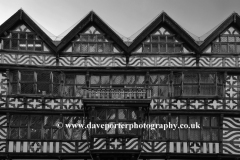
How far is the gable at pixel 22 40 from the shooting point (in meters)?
32.1

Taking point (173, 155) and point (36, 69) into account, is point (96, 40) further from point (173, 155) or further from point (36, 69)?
point (173, 155)

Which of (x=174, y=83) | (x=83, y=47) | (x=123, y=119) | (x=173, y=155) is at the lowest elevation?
(x=173, y=155)

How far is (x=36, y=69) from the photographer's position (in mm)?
31578

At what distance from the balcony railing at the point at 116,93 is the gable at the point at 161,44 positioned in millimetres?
2896

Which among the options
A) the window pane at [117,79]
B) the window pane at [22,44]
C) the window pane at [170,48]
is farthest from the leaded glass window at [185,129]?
the window pane at [22,44]

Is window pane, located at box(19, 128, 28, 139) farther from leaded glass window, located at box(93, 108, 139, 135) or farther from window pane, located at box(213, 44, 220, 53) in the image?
window pane, located at box(213, 44, 220, 53)

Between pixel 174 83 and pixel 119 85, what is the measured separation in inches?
122

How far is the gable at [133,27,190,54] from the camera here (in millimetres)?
32156

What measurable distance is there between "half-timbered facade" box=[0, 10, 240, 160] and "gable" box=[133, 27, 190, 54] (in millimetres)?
57

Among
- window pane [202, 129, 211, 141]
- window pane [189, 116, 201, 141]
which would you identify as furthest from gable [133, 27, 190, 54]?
window pane [202, 129, 211, 141]

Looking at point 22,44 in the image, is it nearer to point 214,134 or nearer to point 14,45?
point 14,45

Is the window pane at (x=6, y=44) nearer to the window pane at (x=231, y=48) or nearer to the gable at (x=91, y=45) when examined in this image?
the gable at (x=91, y=45)

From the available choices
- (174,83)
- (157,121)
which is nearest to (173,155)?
(157,121)

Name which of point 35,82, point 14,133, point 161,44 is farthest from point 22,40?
point 161,44
